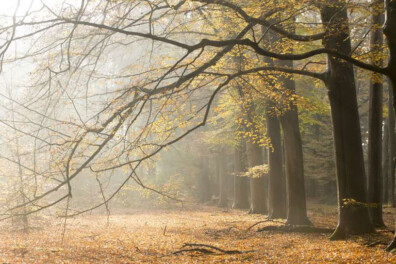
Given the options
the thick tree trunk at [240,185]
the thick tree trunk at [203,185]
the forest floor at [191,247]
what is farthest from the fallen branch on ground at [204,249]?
the thick tree trunk at [203,185]

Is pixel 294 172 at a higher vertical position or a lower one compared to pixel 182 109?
lower

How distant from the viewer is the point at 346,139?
9.23m

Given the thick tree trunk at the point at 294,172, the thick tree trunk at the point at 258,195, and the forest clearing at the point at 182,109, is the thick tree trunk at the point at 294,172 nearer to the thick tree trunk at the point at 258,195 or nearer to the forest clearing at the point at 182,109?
the forest clearing at the point at 182,109

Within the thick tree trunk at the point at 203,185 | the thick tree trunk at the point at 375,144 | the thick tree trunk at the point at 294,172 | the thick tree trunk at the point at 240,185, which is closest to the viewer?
the thick tree trunk at the point at 375,144

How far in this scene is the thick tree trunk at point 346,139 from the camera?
30.1 ft

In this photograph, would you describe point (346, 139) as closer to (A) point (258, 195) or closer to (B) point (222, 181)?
(A) point (258, 195)

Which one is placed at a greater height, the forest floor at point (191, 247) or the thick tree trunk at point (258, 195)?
the thick tree trunk at point (258, 195)

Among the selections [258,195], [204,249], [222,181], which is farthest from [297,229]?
[222,181]

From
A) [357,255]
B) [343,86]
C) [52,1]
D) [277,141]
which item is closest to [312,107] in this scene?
[343,86]

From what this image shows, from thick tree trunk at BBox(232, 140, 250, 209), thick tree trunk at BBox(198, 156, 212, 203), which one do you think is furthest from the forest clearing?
thick tree trunk at BBox(198, 156, 212, 203)

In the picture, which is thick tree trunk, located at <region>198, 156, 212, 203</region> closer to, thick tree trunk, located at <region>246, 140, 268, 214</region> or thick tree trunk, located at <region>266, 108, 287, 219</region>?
thick tree trunk, located at <region>246, 140, 268, 214</region>

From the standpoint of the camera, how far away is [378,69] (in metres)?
7.18

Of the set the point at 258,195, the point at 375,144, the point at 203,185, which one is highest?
the point at 375,144

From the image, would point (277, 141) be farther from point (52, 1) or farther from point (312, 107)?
point (52, 1)
